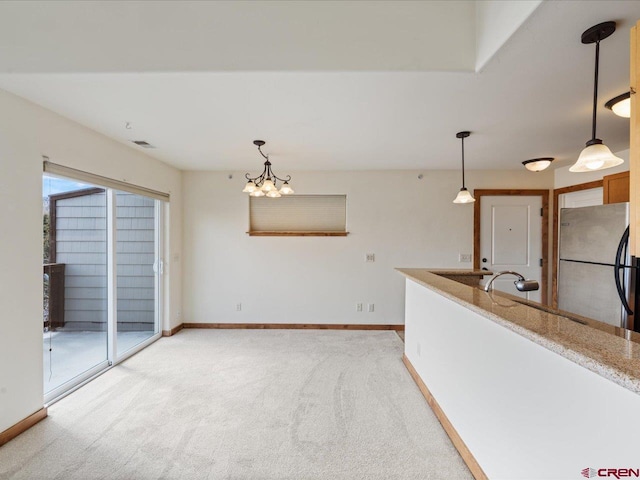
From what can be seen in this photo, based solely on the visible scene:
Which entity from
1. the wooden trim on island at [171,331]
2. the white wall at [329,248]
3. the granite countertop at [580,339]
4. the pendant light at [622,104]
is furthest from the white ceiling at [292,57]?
the wooden trim on island at [171,331]

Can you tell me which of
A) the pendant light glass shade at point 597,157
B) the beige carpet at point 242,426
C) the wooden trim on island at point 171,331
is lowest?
the beige carpet at point 242,426

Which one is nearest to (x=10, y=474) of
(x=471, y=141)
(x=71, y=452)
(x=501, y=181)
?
(x=71, y=452)

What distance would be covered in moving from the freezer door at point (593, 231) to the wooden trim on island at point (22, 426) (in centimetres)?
506

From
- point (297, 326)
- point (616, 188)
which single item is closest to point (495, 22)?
point (616, 188)

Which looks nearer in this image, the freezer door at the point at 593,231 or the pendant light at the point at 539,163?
the freezer door at the point at 593,231

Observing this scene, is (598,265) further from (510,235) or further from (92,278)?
(92,278)

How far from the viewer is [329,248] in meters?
4.46

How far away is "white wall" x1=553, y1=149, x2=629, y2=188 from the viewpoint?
3284 millimetres

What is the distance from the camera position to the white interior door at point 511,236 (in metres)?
4.38

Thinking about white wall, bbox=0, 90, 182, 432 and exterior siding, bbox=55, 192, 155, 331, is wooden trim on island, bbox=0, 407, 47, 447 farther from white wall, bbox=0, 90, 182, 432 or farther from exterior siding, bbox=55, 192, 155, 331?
exterior siding, bbox=55, 192, 155, 331

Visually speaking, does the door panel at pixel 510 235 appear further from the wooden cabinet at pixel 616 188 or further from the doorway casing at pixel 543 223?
the wooden cabinet at pixel 616 188

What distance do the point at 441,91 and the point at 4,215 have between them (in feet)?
10.3

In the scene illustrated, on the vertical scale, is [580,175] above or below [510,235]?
above

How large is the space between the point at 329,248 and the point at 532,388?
10.9 feet
